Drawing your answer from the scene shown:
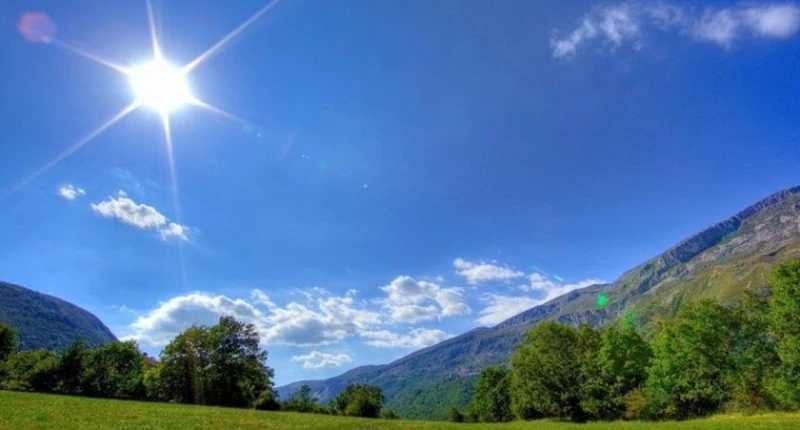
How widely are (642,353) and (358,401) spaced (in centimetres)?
5982

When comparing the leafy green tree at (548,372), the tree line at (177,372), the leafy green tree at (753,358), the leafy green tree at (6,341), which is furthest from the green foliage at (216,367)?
the leafy green tree at (753,358)

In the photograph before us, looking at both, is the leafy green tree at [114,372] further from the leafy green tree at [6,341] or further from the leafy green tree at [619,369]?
the leafy green tree at [619,369]

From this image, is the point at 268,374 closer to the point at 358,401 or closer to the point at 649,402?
the point at 358,401

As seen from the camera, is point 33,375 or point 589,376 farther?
point 33,375

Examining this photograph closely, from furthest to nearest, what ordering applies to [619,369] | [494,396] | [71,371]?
[494,396] → [71,371] → [619,369]

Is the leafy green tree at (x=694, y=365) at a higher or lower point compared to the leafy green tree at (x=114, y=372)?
lower

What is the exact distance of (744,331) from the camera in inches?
2191

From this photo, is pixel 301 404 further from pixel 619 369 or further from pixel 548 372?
pixel 619 369

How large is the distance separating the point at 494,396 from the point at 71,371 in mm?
99113

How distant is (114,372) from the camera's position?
9131cm

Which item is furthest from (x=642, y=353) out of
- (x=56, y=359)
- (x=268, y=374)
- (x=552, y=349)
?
(x=56, y=359)

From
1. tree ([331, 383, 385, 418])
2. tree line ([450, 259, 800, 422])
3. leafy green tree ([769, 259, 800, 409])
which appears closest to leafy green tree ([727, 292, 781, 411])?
tree line ([450, 259, 800, 422])

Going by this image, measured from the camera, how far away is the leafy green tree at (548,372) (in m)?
76.4

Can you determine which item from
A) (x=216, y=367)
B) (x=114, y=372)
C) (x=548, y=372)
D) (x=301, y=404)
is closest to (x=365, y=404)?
(x=301, y=404)
